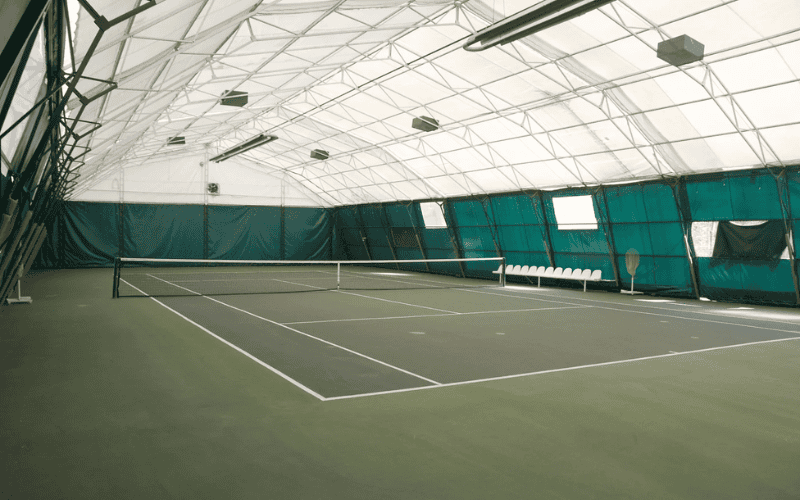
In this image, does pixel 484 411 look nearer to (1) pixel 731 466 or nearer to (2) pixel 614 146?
(1) pixel 731 466

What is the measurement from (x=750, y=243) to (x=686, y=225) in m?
2.18

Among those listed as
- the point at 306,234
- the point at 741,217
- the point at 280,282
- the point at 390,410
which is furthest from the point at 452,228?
the point at 390,410

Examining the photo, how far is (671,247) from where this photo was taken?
20.2 metres

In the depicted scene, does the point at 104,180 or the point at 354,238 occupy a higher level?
the point at 104,180

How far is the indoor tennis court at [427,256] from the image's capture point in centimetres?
454

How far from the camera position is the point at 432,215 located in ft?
102

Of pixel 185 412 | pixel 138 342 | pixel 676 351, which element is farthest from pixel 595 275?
pixel 185 412

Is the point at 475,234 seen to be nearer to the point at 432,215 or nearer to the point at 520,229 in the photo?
the point at 520,229

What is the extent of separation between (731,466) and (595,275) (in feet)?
60.1

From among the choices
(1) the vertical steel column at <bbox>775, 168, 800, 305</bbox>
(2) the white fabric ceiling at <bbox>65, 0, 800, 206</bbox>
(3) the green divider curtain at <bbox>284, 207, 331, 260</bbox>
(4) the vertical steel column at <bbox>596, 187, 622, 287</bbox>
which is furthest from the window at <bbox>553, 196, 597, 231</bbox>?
→ (3) the green divider curtain at <bbox>284, 207, 331, 260</bbox>

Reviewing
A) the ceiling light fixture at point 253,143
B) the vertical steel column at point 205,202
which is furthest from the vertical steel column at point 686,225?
the vertical steel column at point 205,202

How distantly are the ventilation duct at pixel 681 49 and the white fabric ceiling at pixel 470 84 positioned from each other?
100 cm

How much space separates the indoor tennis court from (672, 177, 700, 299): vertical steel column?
0.24 feet

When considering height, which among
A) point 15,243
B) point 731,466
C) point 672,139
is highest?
point 672,139
